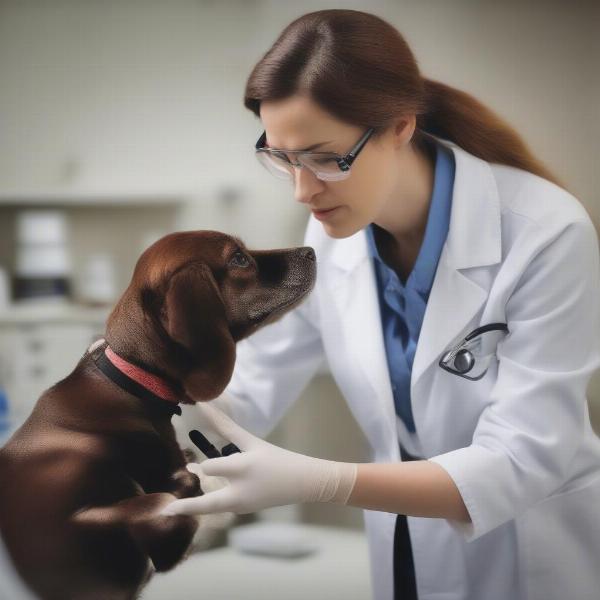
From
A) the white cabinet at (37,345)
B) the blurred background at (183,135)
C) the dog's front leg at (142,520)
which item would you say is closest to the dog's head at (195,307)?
the dog's front leg at (142,520)

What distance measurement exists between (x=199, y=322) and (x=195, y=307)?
0.01m

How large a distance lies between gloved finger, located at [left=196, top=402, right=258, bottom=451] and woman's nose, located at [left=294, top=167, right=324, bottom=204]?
0.23m

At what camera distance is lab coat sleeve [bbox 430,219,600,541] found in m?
0.80

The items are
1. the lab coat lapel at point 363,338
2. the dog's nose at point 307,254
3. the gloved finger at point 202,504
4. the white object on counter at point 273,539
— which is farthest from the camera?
the white object on counter at point 273,539

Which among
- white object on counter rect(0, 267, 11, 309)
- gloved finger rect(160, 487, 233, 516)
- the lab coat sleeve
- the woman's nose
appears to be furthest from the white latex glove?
white object on counter rect(0, 267, 11, 309)

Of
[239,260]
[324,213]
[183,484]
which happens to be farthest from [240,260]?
[183,484]

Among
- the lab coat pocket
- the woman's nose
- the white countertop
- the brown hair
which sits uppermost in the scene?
the brown hair

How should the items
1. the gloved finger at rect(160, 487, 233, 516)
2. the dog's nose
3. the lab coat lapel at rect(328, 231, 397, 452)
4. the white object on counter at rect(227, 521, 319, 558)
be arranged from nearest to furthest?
the gloved finger at rect(160, 487, 233, 516), the dog's nose, the lab coat lapel at rect(328, 231, 397, 452), the white object on counter at rect(227, 521, 319, 558)

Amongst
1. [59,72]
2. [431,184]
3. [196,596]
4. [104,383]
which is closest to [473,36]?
[431,184]

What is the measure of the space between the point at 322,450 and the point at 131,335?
0.44 metres

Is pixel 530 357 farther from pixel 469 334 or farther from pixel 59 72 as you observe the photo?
pixel 59 72

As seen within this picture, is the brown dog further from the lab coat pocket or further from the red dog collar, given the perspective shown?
the lab coat pocket

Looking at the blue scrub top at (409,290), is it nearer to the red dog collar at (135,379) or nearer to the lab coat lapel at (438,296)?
the lab coat lapel at (438,296)

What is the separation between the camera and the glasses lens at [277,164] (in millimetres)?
770
